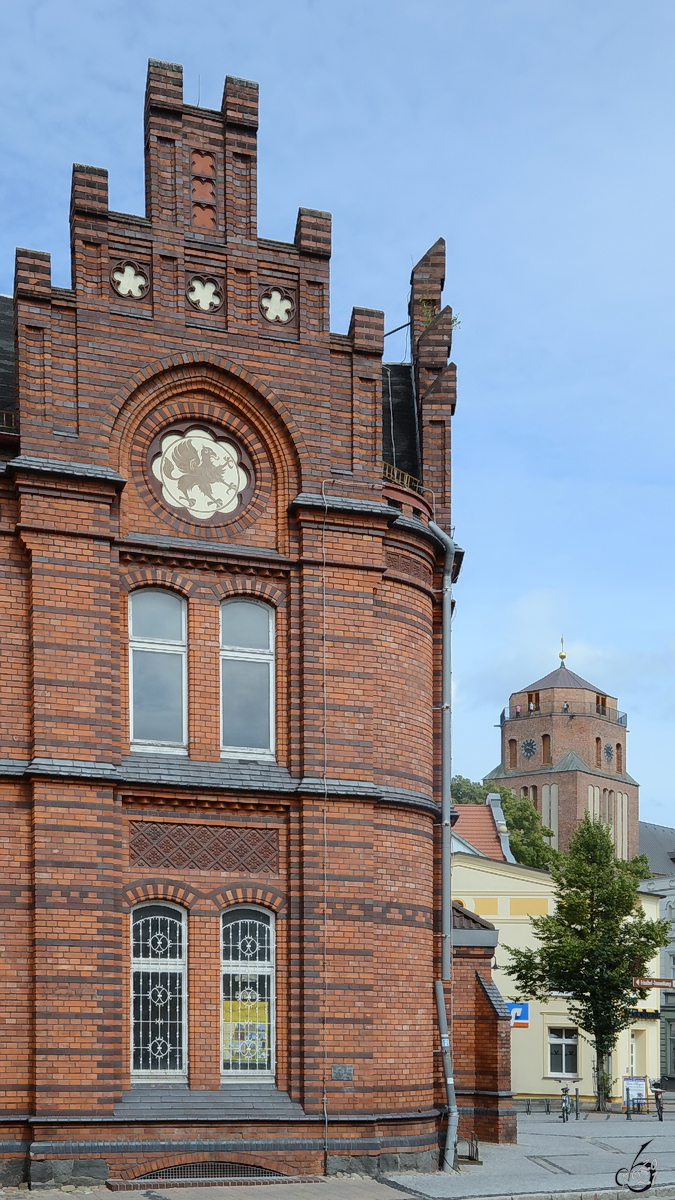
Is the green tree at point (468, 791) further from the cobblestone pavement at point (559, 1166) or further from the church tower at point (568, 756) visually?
the cobblestone pavement at point (559, 1166)

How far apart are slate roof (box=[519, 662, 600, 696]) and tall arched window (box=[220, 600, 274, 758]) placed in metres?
98.7

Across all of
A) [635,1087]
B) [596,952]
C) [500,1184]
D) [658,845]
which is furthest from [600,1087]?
[658,845]

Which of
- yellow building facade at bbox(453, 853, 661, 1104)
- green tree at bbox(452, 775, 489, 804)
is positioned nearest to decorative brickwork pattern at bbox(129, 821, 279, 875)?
yellow building facade at bbox(453, 853, 661, 1104)

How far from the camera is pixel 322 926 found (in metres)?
18.7

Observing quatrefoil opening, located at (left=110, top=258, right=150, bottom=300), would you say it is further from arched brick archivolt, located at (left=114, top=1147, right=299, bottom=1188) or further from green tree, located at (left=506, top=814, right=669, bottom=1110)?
green tree, located at (left=506, top=814, right=669, bottom=1110)

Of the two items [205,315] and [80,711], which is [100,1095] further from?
[205,315]

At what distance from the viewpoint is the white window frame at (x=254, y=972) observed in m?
18.3

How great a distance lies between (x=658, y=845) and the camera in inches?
4496

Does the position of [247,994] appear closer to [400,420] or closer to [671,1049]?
[400,420]

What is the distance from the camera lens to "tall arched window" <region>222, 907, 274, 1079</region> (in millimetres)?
18328

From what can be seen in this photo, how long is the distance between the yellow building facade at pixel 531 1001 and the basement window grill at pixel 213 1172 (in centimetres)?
2851

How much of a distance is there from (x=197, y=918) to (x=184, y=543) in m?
4.65

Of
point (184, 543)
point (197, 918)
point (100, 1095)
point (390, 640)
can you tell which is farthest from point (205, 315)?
point (100, 1095)

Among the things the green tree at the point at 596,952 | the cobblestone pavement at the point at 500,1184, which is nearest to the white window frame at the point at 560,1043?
the green tree at the point at 596,952
